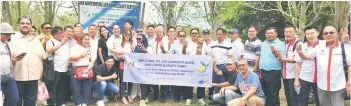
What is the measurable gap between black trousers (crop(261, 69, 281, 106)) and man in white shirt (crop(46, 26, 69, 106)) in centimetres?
357

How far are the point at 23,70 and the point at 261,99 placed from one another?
3.78m

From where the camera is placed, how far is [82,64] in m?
6.88

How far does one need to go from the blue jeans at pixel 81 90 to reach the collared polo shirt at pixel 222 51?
2.47 m

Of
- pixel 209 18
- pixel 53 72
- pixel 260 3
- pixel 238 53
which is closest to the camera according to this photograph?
pixel 53 72

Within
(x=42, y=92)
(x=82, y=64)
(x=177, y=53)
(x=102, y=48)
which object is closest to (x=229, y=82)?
(x=177, y=53)

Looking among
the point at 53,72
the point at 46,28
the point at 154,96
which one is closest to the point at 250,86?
the point at 154,96

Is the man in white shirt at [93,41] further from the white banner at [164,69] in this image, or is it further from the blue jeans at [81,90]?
the white banner at [164,69]

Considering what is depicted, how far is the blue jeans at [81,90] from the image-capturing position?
6863mm

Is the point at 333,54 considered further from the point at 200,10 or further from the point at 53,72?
the point at 200,10

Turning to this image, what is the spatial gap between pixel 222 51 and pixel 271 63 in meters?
1.13

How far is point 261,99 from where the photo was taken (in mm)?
6176

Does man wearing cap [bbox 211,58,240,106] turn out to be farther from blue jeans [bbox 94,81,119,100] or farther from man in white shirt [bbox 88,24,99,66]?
man in white shirt [bbox 88,24,99,66]

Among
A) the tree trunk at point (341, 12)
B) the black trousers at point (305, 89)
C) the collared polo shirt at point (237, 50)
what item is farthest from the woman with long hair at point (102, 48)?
the tree trunk at point (341, 12)

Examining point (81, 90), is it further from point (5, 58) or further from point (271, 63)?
point (271, 63)
